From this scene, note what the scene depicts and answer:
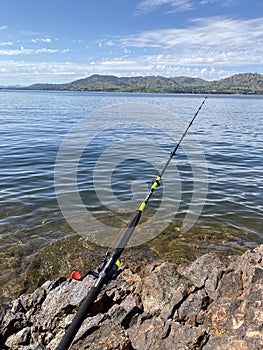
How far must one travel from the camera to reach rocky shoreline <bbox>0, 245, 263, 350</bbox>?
13.5ft

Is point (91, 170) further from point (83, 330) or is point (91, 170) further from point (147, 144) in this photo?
point (83, 330)

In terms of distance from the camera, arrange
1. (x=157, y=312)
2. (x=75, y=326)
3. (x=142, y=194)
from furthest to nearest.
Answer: (x=142, y=194) → (x=157, y=312) → (x=75, y=326)

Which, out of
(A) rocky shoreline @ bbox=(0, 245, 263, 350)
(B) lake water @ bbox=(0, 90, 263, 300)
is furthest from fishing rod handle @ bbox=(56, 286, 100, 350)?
(B) lake water @ bbox=(0, 90, 263, 300)

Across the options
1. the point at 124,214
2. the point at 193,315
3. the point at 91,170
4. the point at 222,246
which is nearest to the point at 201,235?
the point at 222,246

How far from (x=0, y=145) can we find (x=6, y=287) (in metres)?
17.0

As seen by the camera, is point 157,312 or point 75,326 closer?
point 75,326

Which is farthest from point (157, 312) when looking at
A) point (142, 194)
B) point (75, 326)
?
point (142, 194)

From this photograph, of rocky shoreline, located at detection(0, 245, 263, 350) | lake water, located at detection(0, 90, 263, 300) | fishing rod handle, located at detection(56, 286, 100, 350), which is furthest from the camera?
lake water, located at detection(0, 90, 263, 300)

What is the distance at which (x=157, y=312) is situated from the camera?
199 inches

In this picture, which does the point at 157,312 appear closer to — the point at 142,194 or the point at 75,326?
the point at 75,326

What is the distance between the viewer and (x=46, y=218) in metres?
10.3

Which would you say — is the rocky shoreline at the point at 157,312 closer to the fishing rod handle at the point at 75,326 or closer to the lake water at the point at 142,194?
the fishing rod handle at the point at 75,326

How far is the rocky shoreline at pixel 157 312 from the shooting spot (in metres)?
4.12

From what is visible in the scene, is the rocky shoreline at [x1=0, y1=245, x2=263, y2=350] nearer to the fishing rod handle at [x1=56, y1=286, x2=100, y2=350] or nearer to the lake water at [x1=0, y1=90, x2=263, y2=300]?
the fishing rod handle at [x1=56, y1=286, x2=100, y2=350]
